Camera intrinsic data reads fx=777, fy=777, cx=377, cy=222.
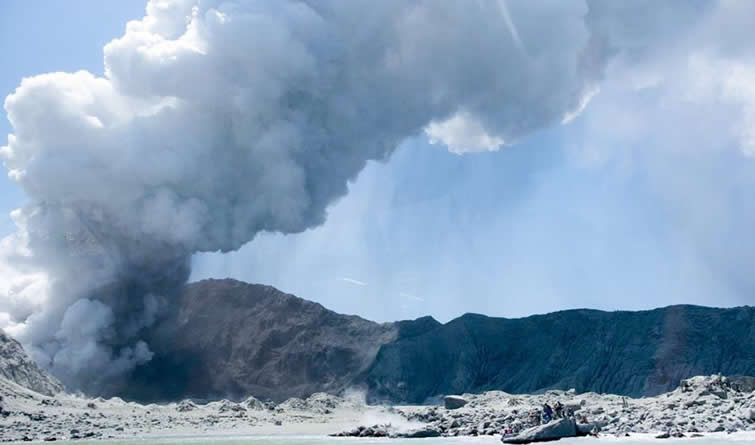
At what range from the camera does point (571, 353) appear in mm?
127250

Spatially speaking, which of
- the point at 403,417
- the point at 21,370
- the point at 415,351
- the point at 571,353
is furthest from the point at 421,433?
the point at 571,353

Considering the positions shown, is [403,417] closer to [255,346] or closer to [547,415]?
[547,415]

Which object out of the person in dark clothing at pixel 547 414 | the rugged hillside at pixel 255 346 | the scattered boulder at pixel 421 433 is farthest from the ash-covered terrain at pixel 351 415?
the rugged hillside at pixel 255 346

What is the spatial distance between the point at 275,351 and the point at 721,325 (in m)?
74.8

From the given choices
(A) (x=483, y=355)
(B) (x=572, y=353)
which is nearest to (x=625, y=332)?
(B) (x=572, y=353)

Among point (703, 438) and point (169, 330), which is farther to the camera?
point (169, 330)

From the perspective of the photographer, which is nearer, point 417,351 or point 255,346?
point 417,351

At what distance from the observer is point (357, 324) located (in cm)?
14512

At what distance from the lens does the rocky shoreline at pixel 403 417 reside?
37316 millimetres

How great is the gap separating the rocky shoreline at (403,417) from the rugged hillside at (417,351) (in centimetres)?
3142

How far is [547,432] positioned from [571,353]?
95970 mm

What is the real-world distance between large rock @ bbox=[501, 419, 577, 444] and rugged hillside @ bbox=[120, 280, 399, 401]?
90.1 meters

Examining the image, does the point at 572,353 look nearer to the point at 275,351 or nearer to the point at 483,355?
the point at 483,355

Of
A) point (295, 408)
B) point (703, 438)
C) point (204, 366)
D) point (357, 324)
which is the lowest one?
point (703, 438)
